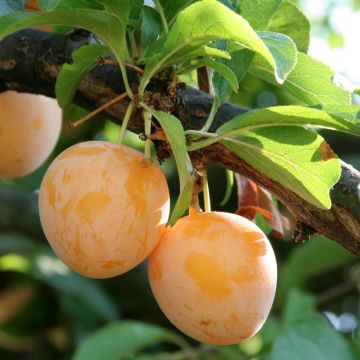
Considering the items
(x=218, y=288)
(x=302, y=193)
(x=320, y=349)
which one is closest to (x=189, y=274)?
(x=218, y=288)

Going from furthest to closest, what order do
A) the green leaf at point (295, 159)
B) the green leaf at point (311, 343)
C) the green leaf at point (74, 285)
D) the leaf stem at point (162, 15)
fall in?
the green leaf at point (74, 285)
the green leaf at point (311, 343)
the leaf stem at point (162, 15)
the green leaf at point (295, 159)

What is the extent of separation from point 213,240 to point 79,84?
0.28 meters

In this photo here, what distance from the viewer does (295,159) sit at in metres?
0.80

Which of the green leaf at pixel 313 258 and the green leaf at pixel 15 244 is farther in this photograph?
the green leaf at pixel 15 244

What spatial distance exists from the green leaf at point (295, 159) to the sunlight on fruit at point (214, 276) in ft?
0.26

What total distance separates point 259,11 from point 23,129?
468mm

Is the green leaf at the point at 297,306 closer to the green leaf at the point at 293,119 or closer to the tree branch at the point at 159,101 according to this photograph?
the tree branch at the point at 159,101

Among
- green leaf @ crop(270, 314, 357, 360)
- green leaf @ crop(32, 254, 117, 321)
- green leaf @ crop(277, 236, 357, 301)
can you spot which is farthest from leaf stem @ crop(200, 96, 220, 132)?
green leaf @ crop(32, 254, 117, 321)

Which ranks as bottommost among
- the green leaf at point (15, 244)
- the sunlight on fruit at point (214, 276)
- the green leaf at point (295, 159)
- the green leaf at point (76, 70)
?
the green leaf at point (15, 244)

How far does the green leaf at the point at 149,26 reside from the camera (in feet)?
2.88

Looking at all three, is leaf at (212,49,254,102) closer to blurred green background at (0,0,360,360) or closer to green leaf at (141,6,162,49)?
green leaf at (141,6,162,49)

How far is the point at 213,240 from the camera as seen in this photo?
815mm

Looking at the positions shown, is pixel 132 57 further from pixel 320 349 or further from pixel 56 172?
pixel 320 349

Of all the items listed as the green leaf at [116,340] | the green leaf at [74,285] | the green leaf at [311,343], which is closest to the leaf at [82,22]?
the green leaf at [311,343]
